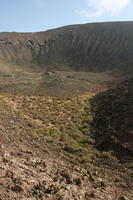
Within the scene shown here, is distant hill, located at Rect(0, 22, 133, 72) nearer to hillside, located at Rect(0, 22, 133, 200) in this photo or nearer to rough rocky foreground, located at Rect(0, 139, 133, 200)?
hillside, located at Rect(0, 22, 133, 200)

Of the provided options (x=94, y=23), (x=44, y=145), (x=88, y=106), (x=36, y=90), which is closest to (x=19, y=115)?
(x=44, y=145)

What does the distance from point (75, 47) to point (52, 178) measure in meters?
78.3

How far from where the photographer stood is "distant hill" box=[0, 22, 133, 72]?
247 feet

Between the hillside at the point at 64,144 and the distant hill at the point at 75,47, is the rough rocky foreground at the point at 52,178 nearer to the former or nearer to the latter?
the hillside at the point at 64,144

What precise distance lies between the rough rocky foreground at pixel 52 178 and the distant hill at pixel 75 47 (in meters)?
59.6

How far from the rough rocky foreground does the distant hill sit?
59609 millimetres

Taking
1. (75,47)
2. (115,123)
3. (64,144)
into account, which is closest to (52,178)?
(64,144)

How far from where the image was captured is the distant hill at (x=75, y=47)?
75.4 meters

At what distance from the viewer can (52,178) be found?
33.1ft

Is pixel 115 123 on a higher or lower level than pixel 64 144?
higher

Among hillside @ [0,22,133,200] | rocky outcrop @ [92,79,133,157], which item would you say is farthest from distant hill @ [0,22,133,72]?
rocky outcrop @ [92,79,133,157]

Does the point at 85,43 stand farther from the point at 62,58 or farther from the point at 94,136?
the point at 94,136

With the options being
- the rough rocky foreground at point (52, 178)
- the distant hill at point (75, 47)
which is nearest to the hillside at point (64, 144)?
the rough rocky foreground at point (52, 178)

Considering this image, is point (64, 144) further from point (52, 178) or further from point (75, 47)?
point (75, 47)
